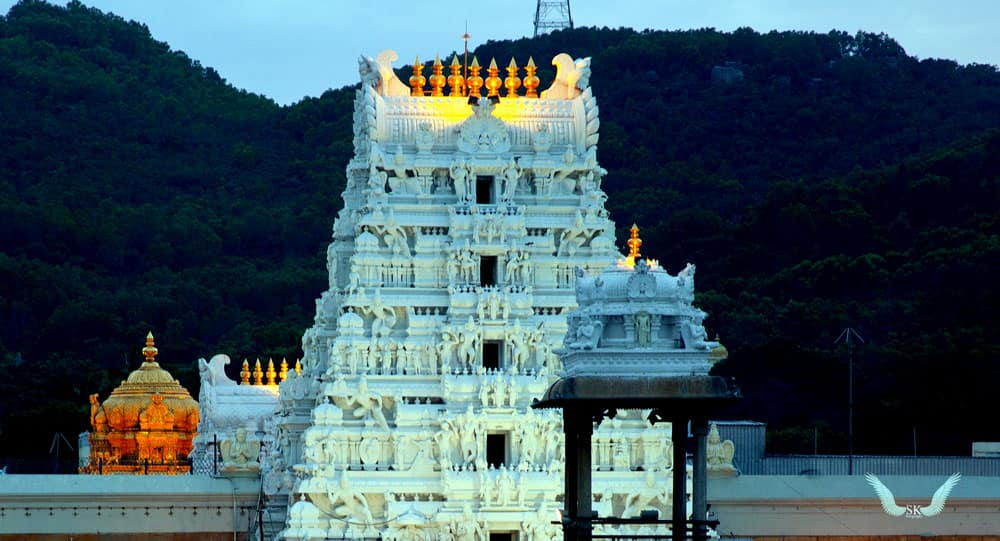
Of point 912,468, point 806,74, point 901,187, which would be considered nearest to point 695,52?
point 806,74

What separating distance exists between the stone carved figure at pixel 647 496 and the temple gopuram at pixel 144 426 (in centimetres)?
2669

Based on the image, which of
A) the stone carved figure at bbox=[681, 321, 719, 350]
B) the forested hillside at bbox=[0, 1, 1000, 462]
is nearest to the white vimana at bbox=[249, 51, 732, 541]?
the stone carved figure at bbox=[681, 321, 719, 350]

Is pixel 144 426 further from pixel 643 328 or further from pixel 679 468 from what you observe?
pixel 679 468

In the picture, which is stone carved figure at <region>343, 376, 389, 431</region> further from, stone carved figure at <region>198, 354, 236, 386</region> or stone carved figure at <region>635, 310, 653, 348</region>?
stone carved figure at <region>198, 354, 236, 386</region>

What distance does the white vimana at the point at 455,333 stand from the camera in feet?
227

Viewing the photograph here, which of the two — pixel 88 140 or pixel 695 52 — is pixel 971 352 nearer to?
pixel 695 52

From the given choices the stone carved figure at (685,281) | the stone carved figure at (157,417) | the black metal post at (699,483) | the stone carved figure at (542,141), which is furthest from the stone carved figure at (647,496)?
the stone carved figure at (157,417)

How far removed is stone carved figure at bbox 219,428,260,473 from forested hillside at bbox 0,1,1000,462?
1349 inches

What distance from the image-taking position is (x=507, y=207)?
71688mm

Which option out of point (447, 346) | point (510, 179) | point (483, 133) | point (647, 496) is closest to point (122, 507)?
point (447, 346)

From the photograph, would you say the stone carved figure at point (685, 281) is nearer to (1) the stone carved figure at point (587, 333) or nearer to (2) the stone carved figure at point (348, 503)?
(1) the stone carved figure at point (587, 333)

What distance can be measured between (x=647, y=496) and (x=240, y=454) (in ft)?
39.7

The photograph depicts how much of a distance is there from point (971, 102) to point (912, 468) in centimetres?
7608

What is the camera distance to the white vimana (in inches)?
2724
